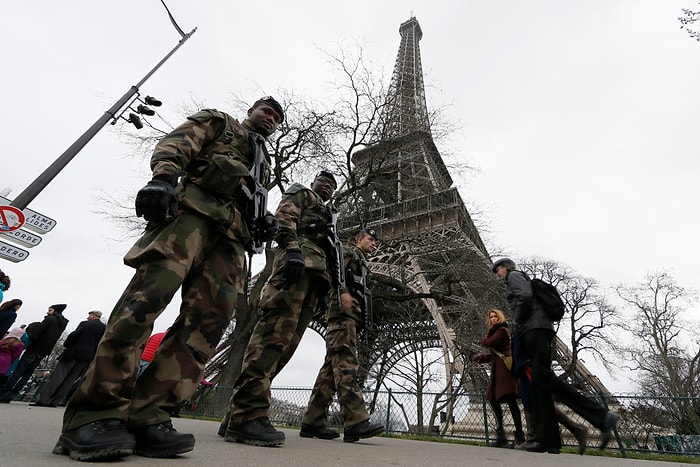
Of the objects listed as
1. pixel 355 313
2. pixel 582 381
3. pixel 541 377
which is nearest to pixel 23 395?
pixel 355 313

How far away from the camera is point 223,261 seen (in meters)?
2.24

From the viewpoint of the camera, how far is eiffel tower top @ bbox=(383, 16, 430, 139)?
12406 mm

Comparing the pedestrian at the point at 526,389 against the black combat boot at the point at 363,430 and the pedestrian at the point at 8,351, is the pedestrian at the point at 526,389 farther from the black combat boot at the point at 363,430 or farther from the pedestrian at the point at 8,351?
the pedestrian at the point at 8,351

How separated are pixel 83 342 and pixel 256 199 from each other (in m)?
5.94

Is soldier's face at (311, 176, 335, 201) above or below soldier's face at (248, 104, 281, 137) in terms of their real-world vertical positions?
above

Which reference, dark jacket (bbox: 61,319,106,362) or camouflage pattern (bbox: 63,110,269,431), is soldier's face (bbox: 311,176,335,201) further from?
dark jacket (bbox: 61,319,106,362)

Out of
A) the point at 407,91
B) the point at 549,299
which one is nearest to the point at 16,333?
the point at 549,299

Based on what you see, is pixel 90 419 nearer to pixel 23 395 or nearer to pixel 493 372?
pixel 493 372

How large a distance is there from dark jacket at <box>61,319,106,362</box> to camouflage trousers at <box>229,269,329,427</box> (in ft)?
16.5

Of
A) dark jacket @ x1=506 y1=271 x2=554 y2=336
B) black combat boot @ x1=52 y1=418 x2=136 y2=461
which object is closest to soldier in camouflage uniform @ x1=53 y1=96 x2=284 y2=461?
black combat boot @ x1=52 y1=418 x2=136 y2=461

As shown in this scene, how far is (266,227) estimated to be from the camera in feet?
8.23

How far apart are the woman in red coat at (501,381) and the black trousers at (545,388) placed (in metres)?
1.26

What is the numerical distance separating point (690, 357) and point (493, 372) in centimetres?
2588

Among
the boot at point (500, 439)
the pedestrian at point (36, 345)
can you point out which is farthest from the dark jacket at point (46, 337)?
the boot at point (500, 439)
